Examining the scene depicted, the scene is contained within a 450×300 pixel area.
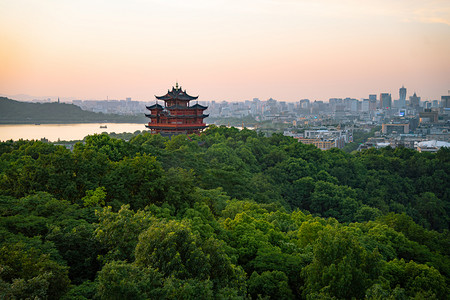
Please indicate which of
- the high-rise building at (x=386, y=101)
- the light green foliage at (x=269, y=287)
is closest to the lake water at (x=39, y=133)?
the light green foliage at (x=269, y=287)

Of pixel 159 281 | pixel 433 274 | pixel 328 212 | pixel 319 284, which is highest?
pixel 159 281

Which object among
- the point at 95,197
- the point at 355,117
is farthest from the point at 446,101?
the point at 95,197

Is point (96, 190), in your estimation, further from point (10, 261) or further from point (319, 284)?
point (319, 284)

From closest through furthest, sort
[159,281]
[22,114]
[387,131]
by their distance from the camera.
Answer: [159,281] < [22,114] < [387,131]

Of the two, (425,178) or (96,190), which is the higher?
(96,190)

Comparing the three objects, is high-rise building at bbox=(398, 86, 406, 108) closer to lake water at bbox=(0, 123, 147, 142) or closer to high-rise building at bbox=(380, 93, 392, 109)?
high-rise building at bbox=(380, 93, 392, 109)

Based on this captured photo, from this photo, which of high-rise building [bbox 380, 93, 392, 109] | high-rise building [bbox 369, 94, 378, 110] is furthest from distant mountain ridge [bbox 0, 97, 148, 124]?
high-rise building [bbox 380, 93, 392, 109]

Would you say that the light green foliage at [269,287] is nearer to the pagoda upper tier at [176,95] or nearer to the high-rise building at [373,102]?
the pagoda upper tier at [176,95]

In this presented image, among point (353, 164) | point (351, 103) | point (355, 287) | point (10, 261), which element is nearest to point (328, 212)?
point (353, 164)
